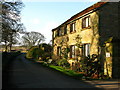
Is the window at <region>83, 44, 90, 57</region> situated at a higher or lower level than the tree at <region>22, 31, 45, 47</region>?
lower

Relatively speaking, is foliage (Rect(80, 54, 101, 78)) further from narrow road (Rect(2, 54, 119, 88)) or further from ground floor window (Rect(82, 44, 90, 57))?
ground floor window (Rect(82, 44, 90, 57))

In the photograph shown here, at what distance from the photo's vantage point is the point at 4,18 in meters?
20.1

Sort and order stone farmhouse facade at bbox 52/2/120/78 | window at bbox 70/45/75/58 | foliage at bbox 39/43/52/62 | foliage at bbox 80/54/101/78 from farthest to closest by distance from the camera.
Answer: foliage at bbox 39/43/52/62 → window at bbox 70/45/75/58 → foliage at bbox 80/54/101/78 → stone farmhouse facade at bbox 52/2/120/78

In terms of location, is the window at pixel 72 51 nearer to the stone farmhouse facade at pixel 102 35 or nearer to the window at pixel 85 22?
the stone farmhouse facade at pixel 102 35

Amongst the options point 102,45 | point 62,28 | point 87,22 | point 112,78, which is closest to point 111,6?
point 87,22

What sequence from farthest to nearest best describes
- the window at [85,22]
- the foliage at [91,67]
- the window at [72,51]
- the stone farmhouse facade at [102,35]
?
the window at [72,51], the window at [85,22], the foliage at [91,67], the stone farmhouse facade at [102,35]

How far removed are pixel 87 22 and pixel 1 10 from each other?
10777 millimetres

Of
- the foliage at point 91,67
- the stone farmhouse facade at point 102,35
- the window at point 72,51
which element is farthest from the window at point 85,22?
the foliage at point 91,67

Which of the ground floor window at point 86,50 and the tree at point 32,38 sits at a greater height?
the tree at point 32,38

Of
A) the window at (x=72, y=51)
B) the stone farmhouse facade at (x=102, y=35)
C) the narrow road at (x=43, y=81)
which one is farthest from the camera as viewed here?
the window at (x=72, y=51)

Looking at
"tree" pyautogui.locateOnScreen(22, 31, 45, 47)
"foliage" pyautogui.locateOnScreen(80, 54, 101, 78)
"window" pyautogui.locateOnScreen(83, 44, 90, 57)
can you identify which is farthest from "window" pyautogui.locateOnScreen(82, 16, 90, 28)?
"tree" pyautogui.locateOnScreen(22, 31, 45, 47)

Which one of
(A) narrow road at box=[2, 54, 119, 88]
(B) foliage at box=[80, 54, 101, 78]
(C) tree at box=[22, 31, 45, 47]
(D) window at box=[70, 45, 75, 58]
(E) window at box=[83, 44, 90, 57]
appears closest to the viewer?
(A) narrow road at box=[2, 54, 119, 88]

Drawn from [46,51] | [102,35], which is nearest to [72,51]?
[102,35]

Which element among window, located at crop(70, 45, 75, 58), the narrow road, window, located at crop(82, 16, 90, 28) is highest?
window, located at crop(82, 16, 90, 28)
